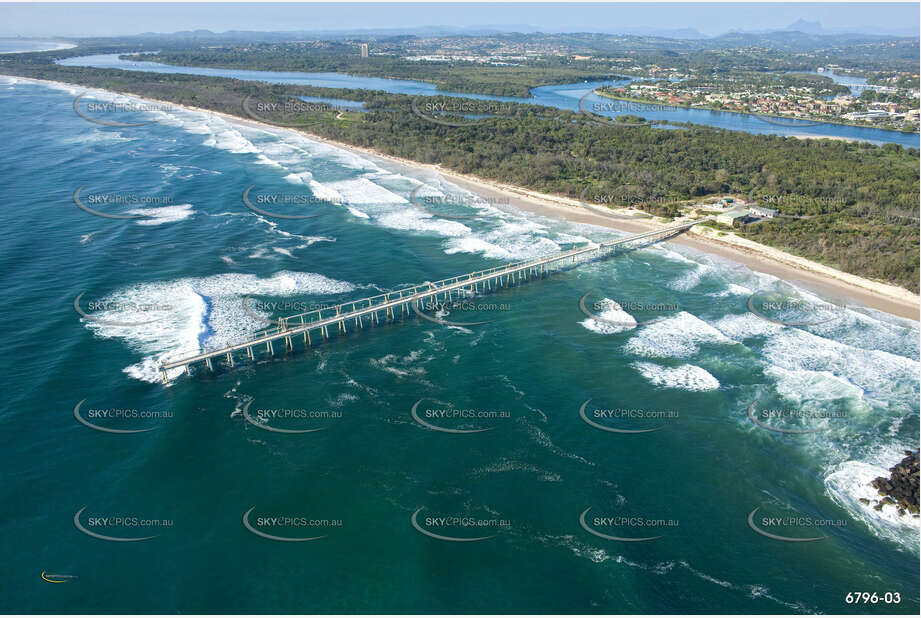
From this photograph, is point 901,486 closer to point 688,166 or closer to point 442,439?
point 442,439

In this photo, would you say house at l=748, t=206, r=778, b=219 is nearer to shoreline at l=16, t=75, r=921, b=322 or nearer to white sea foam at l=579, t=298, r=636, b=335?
shoreline at l=16, t=75, r=921, b=322

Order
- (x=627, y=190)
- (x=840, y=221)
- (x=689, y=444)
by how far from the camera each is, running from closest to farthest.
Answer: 1. (x=689, y=444)
2. (x=840, y=221)
3. (x=627, y=190)

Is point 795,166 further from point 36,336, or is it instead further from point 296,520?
point 36,336

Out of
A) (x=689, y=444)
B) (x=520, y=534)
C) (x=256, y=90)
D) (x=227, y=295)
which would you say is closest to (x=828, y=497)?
(x=689, y=444)

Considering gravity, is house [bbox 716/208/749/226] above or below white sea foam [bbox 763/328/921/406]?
above

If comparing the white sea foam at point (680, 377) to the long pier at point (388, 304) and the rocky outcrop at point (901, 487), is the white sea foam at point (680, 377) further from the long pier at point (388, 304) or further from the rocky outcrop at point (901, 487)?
the long pier at point (388, 304)

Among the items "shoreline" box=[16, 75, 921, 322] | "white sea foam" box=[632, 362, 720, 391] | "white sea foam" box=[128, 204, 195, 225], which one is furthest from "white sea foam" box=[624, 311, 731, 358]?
"white sea foam" box=[128, 204, 195, 225]

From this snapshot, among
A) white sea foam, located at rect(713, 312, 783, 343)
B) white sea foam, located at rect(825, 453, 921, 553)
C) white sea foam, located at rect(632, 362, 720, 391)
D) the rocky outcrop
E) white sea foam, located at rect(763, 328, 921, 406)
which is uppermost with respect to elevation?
white sea foam, located at rect(713, 312, 783, 343)

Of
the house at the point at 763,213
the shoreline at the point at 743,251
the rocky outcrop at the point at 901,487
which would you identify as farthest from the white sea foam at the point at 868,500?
the house at the point at 763,213
